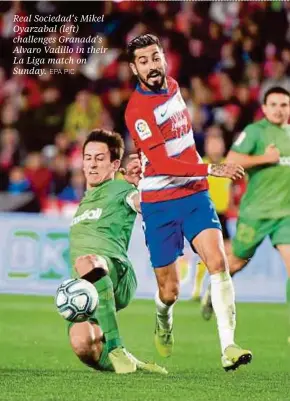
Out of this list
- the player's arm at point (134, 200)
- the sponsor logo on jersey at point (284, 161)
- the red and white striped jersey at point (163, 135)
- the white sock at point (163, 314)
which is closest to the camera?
the red and white striped jersey at point (163, 135)

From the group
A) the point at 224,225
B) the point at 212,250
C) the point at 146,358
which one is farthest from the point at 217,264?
the point at 224,225

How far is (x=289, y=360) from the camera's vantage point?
832cm

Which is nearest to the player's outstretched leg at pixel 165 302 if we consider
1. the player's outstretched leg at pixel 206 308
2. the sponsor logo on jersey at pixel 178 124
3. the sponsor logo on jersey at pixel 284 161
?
the sponsor logo on jersey at pixel 178 124

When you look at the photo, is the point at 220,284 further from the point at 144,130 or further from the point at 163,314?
the point at 163,314

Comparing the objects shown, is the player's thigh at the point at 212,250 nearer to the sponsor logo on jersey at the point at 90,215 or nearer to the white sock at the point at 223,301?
the white sock at the point at 223,301

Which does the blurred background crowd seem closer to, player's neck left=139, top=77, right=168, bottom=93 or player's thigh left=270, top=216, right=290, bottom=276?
player's thigh left=270, top=216, right=290, bottom=276

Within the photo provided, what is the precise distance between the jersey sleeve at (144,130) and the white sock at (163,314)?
127 centimetres

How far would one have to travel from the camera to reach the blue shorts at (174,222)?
741 centimetres

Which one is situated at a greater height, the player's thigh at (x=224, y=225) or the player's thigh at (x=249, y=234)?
the player's thigh at (x=249, y=234)

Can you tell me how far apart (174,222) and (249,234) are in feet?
A: 8.40

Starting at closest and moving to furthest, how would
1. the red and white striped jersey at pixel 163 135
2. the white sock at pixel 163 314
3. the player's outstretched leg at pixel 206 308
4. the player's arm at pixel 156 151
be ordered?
the player's arm at pixel 156 151 < the red and white striped jersey at pixel 163 135 < the white sock at pixel 163 314 < the player's outstretched leg at pixel 206 308

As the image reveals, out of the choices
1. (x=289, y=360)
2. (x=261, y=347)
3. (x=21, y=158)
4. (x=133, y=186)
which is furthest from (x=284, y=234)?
(x=21, y=158)

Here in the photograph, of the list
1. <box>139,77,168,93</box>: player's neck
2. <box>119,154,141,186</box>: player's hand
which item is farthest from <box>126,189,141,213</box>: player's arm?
<box>139,77,168,93</box>: player's neck

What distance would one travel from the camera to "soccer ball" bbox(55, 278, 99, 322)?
6852mm
